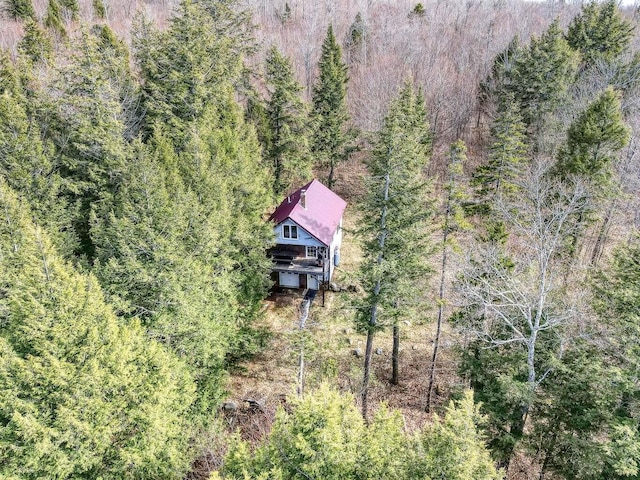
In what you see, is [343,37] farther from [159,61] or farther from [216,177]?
[216,177]

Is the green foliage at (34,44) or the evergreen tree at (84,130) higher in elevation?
the green foliage at (34,44)

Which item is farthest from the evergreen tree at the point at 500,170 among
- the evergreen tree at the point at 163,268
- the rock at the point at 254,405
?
the evergreen tree at the point at 163,268

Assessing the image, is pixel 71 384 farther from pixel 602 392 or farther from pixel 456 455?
pixel 602 392

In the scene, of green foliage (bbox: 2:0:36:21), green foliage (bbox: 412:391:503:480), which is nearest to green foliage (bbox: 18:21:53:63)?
green foliage (bbox: 2:0:36:21)

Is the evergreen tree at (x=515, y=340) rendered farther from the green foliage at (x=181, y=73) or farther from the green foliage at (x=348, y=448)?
the green foliage at (x=181, y=73)

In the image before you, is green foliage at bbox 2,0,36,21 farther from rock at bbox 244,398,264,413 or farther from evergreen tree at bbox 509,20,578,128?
evergreen tree at bbox 509,20,578,128

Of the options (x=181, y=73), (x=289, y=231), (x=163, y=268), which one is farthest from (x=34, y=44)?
(x=163, y=268)
